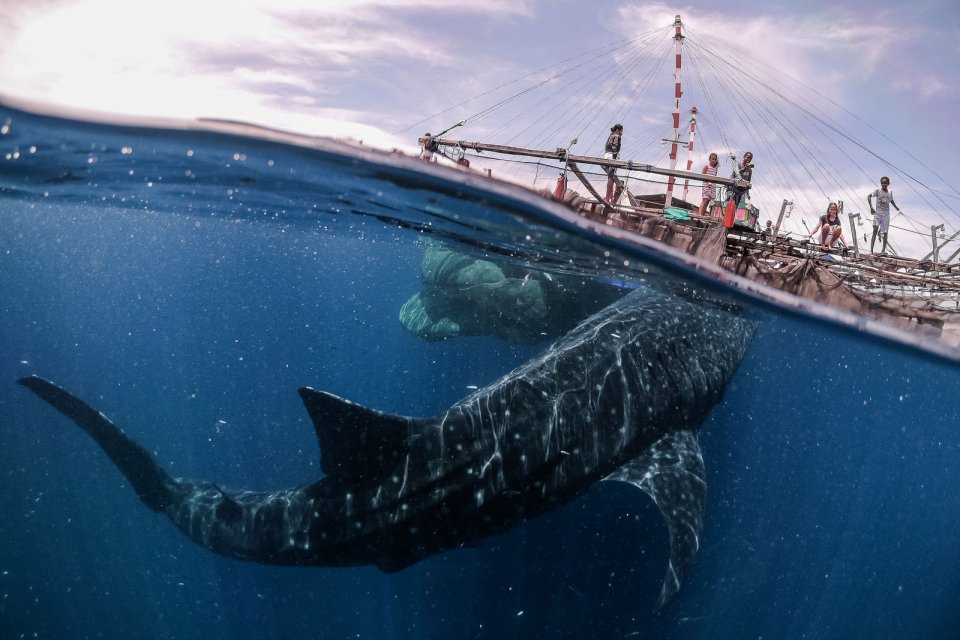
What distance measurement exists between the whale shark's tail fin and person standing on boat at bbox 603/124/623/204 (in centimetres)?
1096

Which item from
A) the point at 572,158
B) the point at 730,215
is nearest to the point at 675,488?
the point at 730,215

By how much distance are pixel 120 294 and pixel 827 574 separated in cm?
3213

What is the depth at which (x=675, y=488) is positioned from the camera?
5.68 m

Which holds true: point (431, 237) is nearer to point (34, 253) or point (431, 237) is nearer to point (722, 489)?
point (722, 489)

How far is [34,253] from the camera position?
689 inches

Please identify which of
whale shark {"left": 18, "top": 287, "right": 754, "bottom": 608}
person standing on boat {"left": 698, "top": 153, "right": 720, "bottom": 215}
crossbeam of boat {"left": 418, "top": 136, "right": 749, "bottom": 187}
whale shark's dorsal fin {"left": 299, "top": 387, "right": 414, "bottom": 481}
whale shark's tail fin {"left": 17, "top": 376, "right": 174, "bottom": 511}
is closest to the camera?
whale shark's dorsal fin {"left": 299, "top": 387, "right": 414, "bottom": 481}

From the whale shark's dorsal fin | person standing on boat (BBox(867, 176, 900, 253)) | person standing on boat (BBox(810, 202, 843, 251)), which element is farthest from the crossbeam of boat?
the whale shark's dorsal fin

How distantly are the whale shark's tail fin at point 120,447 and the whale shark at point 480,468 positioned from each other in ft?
0.09

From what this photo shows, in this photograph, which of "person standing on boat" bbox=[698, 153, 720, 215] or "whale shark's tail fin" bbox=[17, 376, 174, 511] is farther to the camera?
"person standing on boat" bbox=[698, 153, 720, 215]

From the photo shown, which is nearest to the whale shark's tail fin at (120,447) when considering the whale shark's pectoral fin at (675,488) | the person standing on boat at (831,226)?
the whale shark's pectoral fin at (675,488)

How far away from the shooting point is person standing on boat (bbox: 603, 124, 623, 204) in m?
13.9

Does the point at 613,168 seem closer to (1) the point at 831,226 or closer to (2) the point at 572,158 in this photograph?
(2) the point at 572,158

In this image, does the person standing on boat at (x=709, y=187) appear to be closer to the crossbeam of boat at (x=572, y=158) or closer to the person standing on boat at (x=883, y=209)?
the crossbeam of boat at (x=572, y=158)

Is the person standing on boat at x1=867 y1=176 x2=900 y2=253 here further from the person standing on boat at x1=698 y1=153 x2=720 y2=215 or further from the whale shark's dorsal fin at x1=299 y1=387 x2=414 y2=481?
the whale shark's dorsal fin at x1=299 y1=387 x2=414 y2=481
